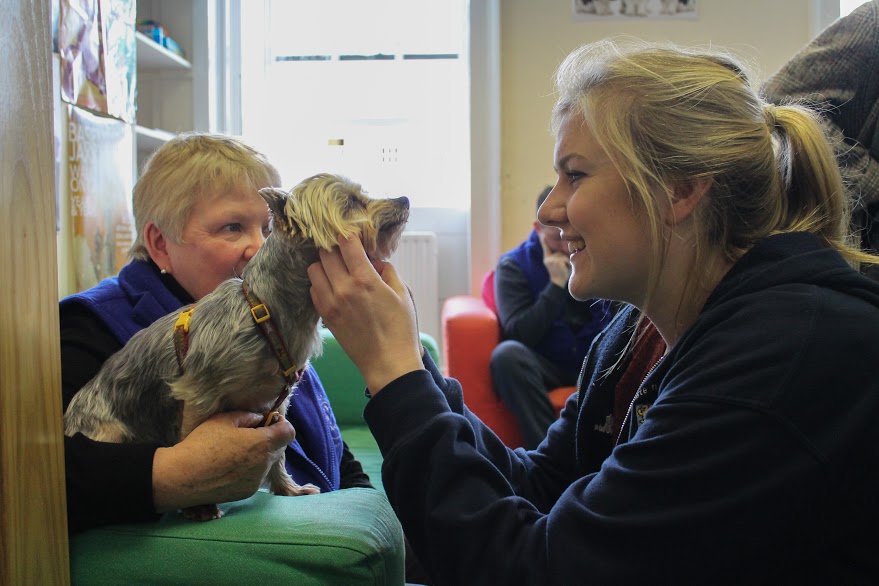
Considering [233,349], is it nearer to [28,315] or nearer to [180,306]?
[180,306]

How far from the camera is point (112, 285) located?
137 centimetres

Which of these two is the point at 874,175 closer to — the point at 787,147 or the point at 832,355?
the point at 787,147

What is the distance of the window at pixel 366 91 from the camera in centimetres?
483

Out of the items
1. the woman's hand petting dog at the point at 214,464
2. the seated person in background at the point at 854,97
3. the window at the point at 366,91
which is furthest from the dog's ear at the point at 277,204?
the window at the point at 366,91

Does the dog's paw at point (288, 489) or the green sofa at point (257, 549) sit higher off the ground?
the green sofa at point (257, 549)

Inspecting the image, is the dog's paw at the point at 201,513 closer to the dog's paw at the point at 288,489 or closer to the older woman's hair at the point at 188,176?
the dog's paw at the point at 288,489

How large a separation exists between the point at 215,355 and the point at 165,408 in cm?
16

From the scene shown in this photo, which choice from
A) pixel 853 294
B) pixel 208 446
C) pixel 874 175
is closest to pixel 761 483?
pixel 853 294


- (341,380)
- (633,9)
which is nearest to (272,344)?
(341,380)

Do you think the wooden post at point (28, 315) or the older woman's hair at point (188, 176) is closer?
the wooden post at point (28, 315)

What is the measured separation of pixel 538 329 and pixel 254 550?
2603mm

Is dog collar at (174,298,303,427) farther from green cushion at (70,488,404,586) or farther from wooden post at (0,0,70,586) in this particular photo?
wooden post at (0,0,70,586)

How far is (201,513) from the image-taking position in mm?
1088

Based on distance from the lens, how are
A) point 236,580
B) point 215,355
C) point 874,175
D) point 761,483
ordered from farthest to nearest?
point 874,175
point 215,355
point 236,580
point 761,483
